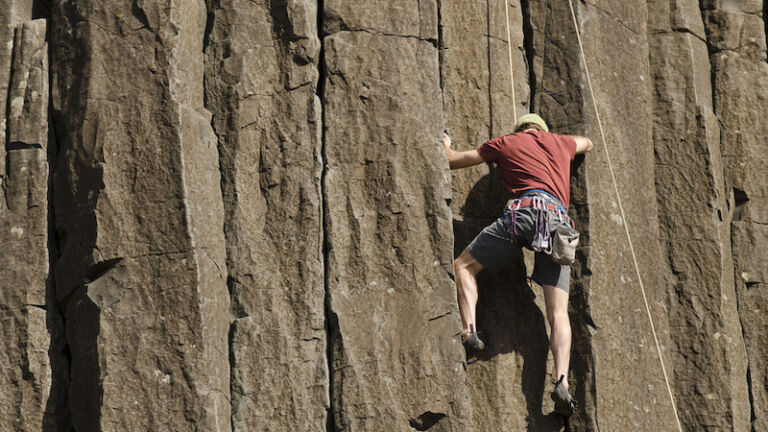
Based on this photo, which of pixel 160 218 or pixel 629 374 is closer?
pixel 160 218

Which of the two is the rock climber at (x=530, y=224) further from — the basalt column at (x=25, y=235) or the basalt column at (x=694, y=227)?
the basalt column at (x=25, y=235)

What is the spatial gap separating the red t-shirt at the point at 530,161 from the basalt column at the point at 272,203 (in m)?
1.56

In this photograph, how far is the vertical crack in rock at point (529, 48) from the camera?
11.9 meters

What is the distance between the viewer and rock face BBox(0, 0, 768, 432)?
32.8 ft

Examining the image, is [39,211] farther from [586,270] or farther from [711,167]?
[711,167]

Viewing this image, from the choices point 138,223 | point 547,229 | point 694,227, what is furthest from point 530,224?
point 138,223

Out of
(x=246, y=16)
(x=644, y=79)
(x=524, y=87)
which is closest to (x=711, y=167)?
→ (x=644, y=79)

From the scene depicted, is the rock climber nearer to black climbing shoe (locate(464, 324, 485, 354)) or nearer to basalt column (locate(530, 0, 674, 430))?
black climbing shoe (locate(464, 324, 485, 354))

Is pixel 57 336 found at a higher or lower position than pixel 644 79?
lower

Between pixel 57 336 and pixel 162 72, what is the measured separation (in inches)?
90.4

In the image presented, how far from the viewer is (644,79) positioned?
1238cm

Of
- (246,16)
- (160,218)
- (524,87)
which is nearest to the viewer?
(160,218)

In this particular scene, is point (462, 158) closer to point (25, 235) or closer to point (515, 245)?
point (515, 245)

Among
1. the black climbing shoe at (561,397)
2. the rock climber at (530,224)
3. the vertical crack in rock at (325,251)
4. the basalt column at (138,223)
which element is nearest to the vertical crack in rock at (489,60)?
the rock climber at (530,224)
